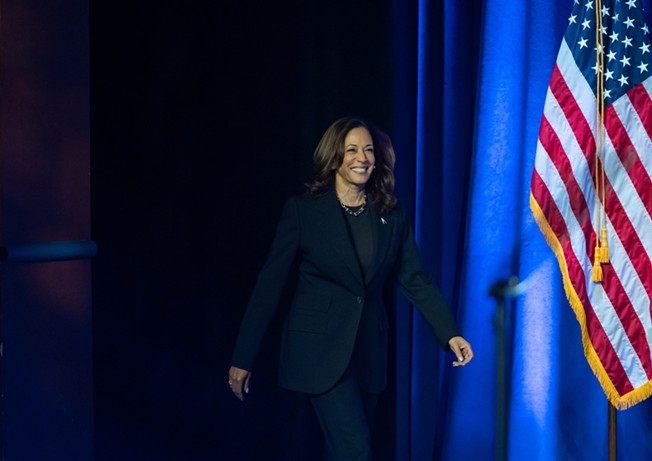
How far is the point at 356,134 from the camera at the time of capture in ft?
11.7

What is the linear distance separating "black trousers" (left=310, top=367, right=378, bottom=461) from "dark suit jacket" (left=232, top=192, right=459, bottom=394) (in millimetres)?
54

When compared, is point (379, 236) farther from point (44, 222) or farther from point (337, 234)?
point (44, 222)

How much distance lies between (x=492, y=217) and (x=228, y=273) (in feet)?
3.78

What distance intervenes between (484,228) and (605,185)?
651mm

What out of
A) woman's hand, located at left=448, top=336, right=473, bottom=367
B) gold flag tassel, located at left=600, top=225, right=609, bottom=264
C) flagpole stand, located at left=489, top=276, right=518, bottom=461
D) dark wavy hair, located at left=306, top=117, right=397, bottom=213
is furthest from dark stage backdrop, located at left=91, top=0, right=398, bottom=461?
gold flag tassel, located at left=600, top=225, right=609, bottom=264

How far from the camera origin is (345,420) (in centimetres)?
344

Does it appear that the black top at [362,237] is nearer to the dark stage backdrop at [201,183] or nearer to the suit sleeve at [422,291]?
the suit sleeve at [422,291]

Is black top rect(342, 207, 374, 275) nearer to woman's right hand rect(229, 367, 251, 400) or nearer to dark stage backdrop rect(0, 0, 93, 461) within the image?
woman's right hand rect(229, 367, 251, 400)

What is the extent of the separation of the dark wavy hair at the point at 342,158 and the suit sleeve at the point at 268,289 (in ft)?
0.52

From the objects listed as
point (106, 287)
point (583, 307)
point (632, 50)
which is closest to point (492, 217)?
point (583, 307)

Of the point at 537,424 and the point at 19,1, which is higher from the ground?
the point at 19,1

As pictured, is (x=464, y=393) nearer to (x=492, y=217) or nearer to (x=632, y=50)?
(x=492, y=217)

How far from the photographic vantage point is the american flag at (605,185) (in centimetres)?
382

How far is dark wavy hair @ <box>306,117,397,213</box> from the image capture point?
11.8ft
